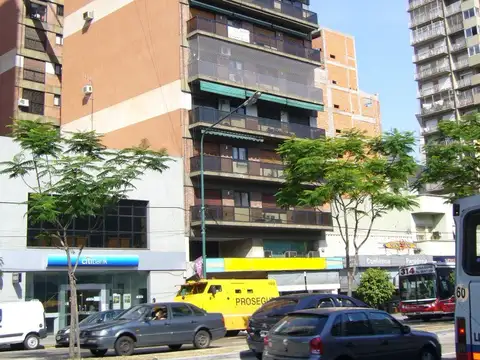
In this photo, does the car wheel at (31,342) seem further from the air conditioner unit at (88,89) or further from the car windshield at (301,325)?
the air conditioner unit at (88,89)

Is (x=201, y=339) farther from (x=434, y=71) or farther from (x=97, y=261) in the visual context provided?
(x=434, y=71)

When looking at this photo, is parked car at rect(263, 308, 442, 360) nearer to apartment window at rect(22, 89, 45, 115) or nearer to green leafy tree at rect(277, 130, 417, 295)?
green leafy tree at rect(277, 130, 417, 295)

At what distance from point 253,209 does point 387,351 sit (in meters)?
26.9

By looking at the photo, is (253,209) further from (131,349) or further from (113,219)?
(131,349)

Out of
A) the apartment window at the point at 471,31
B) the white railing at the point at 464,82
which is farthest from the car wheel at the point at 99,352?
the apartment window at the point at 471,31

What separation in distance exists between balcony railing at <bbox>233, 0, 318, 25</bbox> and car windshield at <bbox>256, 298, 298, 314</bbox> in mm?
28497

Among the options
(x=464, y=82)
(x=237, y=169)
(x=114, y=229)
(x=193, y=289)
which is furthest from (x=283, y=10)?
(x=464, y=82)

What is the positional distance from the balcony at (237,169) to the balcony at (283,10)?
10628 millimetres

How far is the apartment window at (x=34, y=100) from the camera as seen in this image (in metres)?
50.3

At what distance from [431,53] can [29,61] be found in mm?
47261

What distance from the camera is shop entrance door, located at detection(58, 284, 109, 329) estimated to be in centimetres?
3136

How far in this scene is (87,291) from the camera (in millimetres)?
32344

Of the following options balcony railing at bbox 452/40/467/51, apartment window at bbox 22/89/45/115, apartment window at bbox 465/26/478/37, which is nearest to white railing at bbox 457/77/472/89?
balcony railing at bbox 452/40/467/51

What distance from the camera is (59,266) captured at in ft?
101
